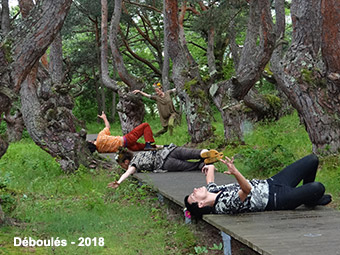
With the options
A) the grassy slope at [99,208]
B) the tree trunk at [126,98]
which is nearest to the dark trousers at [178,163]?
the grassy slope at [99,208]

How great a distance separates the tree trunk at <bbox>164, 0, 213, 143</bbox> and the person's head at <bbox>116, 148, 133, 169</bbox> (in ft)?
16.2

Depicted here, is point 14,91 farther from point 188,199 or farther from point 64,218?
point 188,199

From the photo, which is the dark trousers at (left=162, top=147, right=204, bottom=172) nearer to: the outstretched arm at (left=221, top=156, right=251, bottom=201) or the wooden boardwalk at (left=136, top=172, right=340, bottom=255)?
the wooden boardwalk at (left=136, top=172, right=340, bottom=255)

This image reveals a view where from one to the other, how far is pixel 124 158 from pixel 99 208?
220cm

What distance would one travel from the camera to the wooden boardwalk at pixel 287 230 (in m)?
4.19

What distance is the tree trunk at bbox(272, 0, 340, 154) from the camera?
28.6ft

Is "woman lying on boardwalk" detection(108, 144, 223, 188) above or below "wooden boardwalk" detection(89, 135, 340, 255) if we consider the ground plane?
above

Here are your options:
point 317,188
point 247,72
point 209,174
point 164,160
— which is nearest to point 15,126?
point 247,72

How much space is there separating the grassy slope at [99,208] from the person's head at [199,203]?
1.38ft

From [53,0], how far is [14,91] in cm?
145

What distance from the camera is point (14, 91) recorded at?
19.9ft

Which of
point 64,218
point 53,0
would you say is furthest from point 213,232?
point 53,0

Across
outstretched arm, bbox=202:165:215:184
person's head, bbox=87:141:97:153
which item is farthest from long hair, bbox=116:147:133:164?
outstretched arm, bbox=202:165:215:184

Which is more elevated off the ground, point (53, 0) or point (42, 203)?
point (53, 0)
